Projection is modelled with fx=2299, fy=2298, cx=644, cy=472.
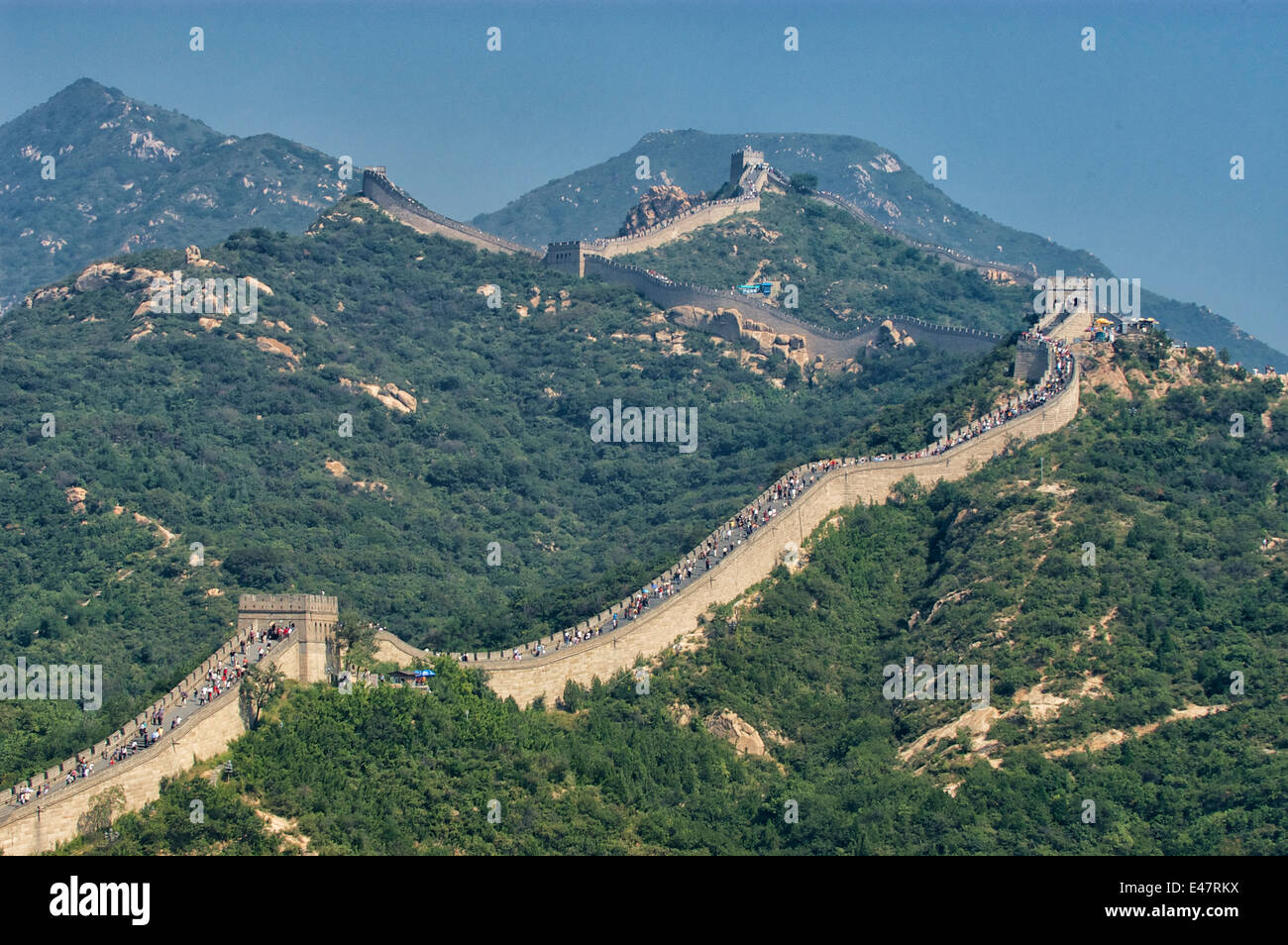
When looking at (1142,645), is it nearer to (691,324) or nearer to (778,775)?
(778,775)

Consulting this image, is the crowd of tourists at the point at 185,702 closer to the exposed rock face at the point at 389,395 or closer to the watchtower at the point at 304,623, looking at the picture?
the watchtower at the point at 304,623

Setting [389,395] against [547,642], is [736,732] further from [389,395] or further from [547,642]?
[389,395]

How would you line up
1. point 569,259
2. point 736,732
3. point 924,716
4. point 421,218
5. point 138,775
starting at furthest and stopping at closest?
point 421,218 → point 569,259 → point 924,716 → point 736,732 → point 138,775

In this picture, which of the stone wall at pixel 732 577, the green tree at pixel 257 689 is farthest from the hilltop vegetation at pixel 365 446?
the stone wall at pixel 732 577

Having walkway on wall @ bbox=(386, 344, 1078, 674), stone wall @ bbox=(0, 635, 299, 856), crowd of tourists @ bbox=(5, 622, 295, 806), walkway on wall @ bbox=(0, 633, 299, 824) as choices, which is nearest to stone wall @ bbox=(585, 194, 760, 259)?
walkway on wall @ bbox=(386, 344, 1078, 674)

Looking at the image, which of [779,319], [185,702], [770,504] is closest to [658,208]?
[779,319]

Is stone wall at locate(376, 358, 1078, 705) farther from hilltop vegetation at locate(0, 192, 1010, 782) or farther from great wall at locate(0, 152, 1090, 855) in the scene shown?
hilltop vegetation at locate(0, 192, 1010, 782)
